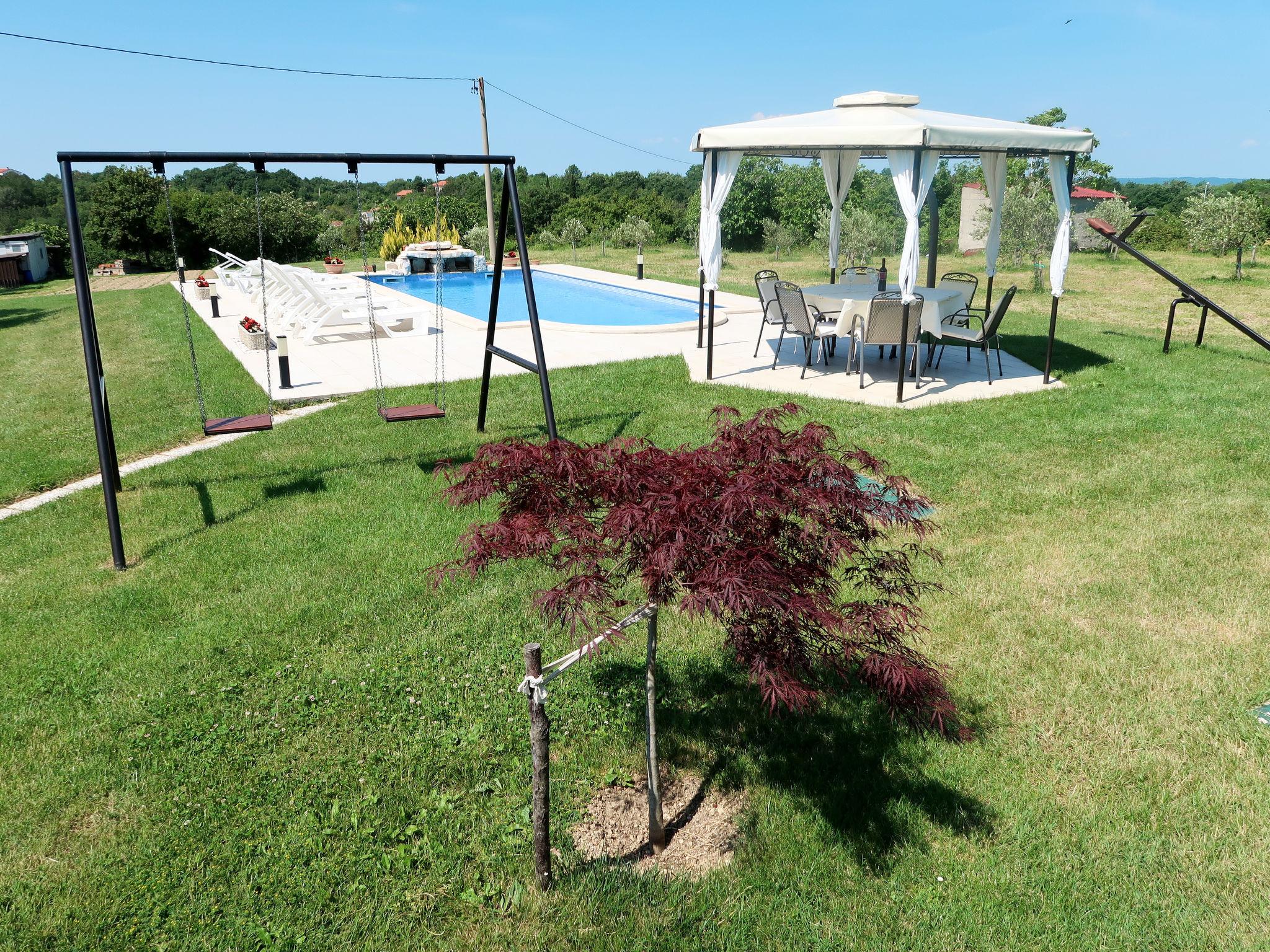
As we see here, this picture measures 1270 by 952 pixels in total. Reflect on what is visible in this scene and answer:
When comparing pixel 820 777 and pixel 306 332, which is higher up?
pixel 306 332

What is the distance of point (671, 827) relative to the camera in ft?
11.6

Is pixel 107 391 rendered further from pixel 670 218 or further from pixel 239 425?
pixel 670 218

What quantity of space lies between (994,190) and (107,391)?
11.4 metres

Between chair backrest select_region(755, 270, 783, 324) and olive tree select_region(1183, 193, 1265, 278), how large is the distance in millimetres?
12384

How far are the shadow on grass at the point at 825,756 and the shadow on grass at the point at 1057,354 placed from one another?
25.3 ft

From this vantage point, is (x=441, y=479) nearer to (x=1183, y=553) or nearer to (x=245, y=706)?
(x=245, y=706)

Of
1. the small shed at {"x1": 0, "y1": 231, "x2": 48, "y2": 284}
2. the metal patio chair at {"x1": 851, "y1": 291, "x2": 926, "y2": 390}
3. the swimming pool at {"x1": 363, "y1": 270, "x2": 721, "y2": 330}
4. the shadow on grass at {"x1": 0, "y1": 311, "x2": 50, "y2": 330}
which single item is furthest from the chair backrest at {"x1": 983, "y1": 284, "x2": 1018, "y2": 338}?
the small shed at {"x1": 0, "y1": 231, "x2": 48, "y2": 284}

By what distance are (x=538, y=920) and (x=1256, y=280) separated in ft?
67.6

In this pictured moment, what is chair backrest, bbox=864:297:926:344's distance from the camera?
934cm

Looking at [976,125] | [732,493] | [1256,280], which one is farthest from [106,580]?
[1256,280]

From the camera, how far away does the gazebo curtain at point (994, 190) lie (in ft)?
38.2

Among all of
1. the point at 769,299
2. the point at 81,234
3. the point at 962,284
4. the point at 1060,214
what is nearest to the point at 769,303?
the point at 769,299

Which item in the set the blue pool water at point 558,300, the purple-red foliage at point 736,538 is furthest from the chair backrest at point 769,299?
the purple-red foliage at point 736,538

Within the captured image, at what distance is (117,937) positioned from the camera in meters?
2.91
